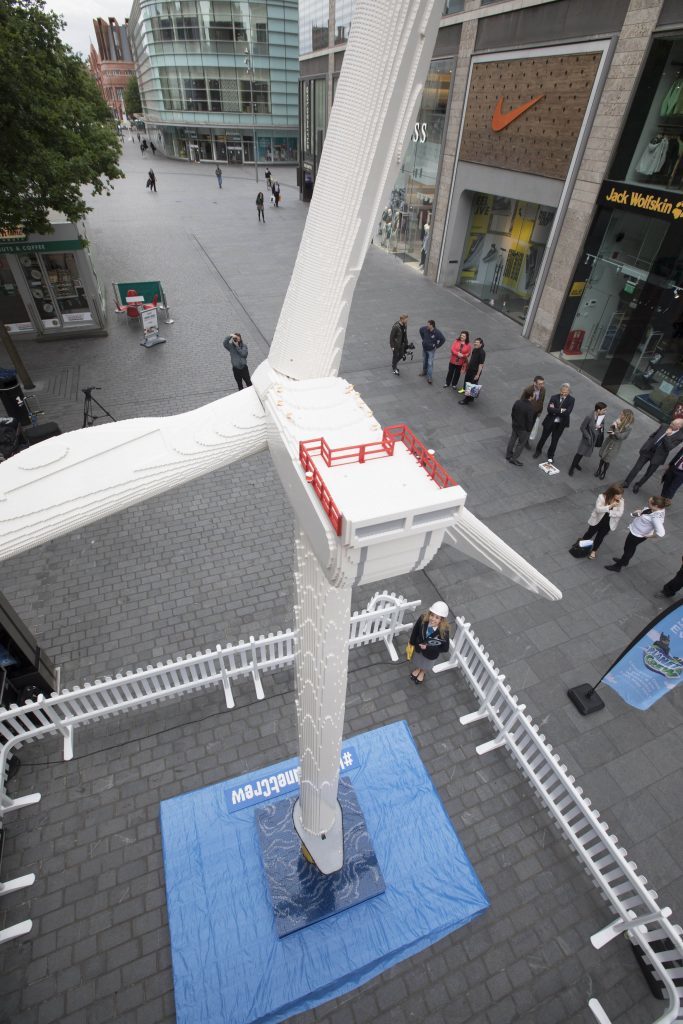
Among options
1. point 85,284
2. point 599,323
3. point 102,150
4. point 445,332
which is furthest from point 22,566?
point 599,323

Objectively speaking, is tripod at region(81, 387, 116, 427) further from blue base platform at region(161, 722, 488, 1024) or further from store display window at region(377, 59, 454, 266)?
store display window at region(377, 59, 454, 266)

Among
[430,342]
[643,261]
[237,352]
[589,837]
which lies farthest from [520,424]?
[589,837]

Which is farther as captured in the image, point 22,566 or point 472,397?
point 472,397

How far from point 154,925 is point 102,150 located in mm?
18513

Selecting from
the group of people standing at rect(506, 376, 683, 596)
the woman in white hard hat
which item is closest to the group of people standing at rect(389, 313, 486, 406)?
the group of people standing at rect(506, 376, 683, 596)

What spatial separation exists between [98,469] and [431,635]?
5.33 m

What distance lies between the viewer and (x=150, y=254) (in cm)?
2614

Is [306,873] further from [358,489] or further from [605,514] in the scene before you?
[605,514]

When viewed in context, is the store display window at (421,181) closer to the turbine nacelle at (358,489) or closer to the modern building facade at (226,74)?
the turbine nacelle at (358,489)

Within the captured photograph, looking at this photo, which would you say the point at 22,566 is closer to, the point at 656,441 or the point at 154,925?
the point at 154,925

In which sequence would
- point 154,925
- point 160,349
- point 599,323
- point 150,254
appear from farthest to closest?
point 150,254, point 160,349, point 599,323, point 154,925

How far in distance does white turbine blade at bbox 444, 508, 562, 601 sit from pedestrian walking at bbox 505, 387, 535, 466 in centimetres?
891

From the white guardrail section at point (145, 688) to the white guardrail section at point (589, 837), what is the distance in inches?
55.5

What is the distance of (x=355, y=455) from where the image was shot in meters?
2.96
